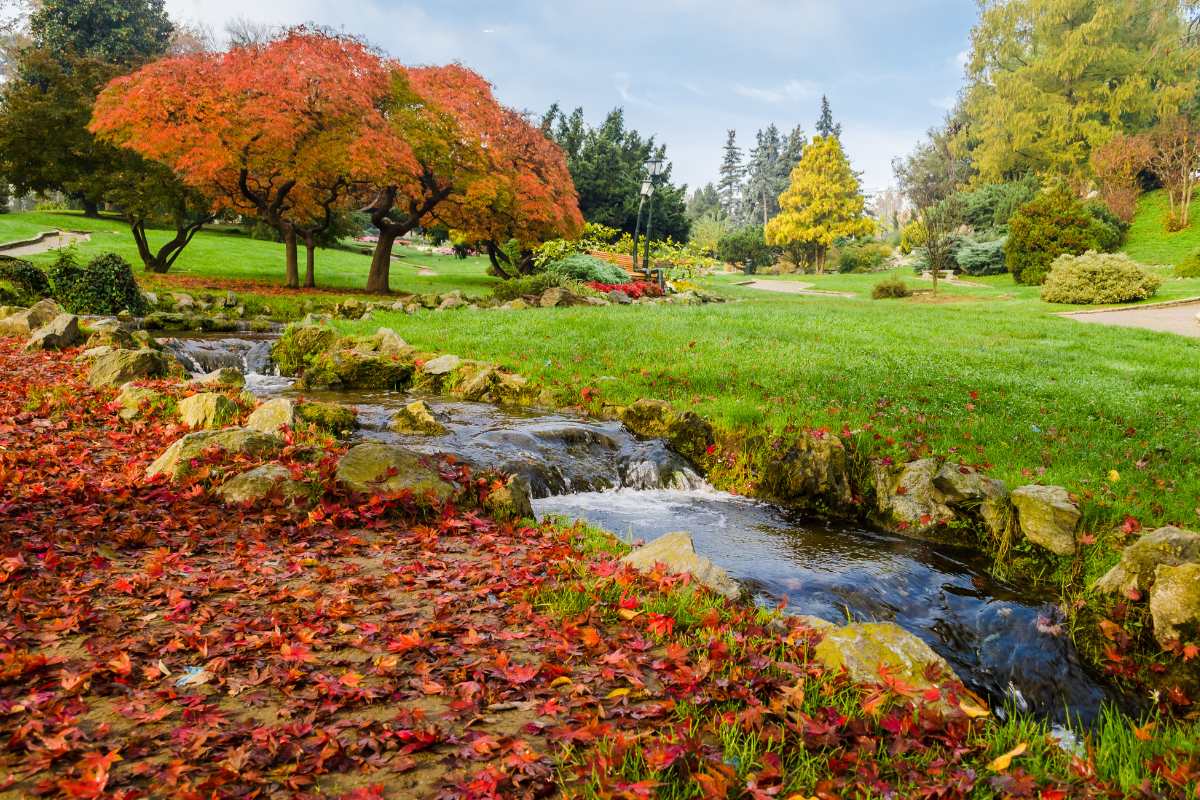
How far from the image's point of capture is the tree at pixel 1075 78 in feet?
129

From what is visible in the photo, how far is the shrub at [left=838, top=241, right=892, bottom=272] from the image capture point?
4666cm

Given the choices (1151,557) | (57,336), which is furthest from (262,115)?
(1151,557)

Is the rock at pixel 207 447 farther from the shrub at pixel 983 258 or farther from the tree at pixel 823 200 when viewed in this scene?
the tree at pixel 823 200

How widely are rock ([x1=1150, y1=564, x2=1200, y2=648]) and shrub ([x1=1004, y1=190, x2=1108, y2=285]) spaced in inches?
1166

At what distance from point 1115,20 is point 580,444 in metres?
51.1

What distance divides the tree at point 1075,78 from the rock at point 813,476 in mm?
43574

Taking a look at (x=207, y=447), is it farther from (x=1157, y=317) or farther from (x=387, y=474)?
(x=1157, y=317)

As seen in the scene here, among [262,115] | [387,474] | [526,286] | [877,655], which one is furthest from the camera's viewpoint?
[526,286]

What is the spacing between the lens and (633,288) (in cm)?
2677

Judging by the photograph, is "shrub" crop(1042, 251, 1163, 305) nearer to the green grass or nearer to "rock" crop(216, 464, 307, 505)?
the green grass

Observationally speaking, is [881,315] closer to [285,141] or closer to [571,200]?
[571,200]

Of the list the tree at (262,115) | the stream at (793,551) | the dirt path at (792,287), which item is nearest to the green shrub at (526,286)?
the tree at (262,115)

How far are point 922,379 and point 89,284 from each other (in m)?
18.2

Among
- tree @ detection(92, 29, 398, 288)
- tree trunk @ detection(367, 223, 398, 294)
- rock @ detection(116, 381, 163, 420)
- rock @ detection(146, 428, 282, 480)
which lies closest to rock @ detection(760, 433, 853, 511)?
rock @ detection(146, 428, 282, 480)
